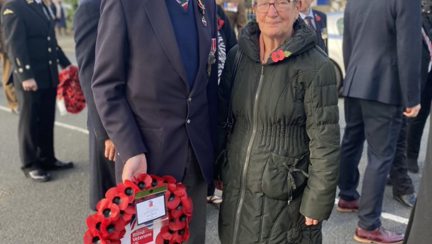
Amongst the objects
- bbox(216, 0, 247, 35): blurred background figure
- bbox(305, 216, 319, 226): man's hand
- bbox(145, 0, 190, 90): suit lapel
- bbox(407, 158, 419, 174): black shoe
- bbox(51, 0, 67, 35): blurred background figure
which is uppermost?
bbox(145, 0, 190, 90): suit lapel

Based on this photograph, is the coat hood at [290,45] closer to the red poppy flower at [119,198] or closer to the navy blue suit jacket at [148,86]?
the navy blue suit jacket at [148,86]

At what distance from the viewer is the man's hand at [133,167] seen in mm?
1843

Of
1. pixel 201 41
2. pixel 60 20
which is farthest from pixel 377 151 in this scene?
pixel 60 20

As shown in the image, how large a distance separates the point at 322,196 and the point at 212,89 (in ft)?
2.30

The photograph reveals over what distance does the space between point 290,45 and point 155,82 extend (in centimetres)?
58

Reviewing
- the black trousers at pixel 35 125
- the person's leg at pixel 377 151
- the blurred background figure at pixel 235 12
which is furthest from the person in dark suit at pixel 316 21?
the black trousers at pixel 35 125

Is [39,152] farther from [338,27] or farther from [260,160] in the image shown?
[338,27]

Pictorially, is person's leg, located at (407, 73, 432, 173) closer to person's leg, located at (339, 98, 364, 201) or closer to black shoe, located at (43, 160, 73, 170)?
person's leg, located at (339, 98, 364, 201)

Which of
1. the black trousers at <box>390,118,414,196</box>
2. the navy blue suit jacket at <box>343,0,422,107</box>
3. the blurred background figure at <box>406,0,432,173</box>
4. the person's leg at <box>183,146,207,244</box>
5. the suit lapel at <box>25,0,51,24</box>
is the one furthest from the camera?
the suit lapel at <box>25,0,51,24</box>

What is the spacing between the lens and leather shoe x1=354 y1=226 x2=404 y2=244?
3.09 meters

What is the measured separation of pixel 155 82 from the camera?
1826 mm

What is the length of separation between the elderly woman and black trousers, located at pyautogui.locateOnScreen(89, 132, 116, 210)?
107cm

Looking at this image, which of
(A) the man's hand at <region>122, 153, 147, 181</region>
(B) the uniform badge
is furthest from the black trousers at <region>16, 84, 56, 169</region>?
(A) the man's hand at <region>122, 153, 147, 181</region>

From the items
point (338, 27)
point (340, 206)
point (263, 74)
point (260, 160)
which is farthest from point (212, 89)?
point (338, 27)
